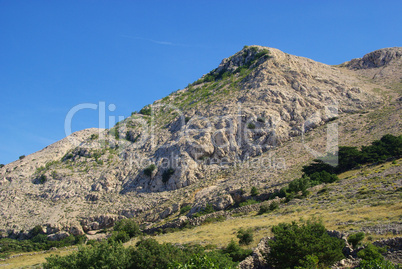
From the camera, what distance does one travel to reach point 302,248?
15.7 metres

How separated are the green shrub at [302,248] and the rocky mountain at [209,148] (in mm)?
21273

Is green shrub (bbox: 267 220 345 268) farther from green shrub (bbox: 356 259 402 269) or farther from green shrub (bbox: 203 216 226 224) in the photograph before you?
green shrub (bbox: 203 216 226 224)

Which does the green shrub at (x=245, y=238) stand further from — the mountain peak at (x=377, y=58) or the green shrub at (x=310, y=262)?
the mountain peak at (x=377, y=58)

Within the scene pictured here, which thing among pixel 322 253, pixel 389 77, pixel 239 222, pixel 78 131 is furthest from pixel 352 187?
pixel 78 131

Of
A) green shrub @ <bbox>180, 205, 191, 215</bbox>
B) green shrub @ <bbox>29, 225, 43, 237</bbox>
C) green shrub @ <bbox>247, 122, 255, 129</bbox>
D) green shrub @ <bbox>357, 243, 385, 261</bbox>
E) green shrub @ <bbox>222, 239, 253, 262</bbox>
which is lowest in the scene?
green shrub @ <bbox>29, 225, 43, 237</bbox>

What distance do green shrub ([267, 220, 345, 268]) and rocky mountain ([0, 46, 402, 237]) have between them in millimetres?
21273

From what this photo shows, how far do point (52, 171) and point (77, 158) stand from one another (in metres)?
4.91

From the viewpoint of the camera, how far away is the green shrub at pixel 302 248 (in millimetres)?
15359

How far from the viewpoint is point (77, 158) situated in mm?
62000

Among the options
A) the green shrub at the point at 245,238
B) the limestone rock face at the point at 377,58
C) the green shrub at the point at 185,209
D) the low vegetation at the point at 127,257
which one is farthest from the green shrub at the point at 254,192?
the limestone rock face at the point at 377,58

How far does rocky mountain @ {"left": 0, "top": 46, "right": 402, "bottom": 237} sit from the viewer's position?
45406 mm

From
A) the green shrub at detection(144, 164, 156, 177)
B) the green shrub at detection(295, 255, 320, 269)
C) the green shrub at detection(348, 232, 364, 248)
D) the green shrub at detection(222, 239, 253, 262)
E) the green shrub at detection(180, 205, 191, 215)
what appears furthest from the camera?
the green shrub at detection(144, 164, 156, 177)

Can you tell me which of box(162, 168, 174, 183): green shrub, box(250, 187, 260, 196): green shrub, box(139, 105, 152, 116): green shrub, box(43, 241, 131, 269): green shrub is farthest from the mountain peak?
box(43, 241, 131, 269): green shrub

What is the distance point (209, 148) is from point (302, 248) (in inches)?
1394
